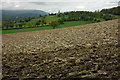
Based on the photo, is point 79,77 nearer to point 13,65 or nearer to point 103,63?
point 103,63

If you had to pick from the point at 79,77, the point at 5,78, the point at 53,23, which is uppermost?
the point at 53,23

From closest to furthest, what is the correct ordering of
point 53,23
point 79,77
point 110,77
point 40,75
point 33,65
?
point 110,77
point 79,77
point 40,75
point 33,65
point 53,23

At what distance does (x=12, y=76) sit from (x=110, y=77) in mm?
4127

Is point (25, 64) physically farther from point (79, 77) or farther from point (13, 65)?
point (79, 77)

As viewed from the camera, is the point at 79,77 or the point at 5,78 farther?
the point at 5,78

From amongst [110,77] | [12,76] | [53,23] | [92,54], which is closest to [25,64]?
[12,76]

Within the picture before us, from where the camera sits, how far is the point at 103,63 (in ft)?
17.3

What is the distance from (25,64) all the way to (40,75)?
5.51 feet

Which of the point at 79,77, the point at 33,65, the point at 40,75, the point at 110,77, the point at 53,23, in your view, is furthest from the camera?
the point at 53,23

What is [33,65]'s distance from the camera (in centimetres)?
614

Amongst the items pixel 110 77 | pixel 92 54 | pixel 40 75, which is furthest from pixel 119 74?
pixel 40 75

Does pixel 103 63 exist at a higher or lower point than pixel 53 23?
lower

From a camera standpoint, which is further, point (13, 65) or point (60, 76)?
point (13, 65)

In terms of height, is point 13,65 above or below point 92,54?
below
